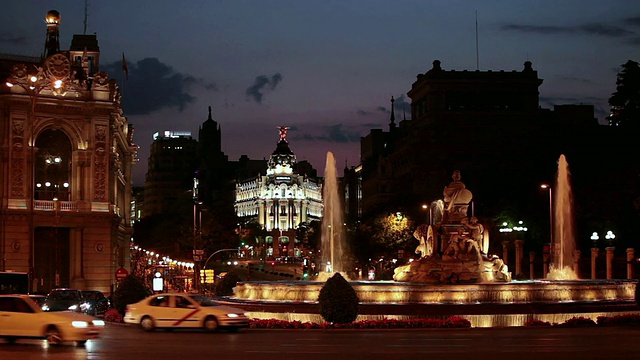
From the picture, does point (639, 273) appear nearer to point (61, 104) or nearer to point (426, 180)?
point (61, 104)

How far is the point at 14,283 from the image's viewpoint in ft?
166

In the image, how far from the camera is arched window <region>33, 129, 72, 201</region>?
230ft

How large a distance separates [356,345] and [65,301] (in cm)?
2134

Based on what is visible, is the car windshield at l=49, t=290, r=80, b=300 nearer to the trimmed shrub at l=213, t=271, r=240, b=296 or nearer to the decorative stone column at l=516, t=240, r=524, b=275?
the trimmed shrub at l=213, t=271, r=240, b=296

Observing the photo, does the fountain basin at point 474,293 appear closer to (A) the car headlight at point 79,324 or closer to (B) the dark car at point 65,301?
(B) the dark car at point 65,301

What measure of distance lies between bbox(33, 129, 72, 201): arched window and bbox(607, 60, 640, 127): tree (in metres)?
46.9

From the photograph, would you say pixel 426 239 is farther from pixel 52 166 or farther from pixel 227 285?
pixel 52 166

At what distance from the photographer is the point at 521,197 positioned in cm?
9219

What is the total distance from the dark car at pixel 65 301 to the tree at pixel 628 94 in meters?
56.9

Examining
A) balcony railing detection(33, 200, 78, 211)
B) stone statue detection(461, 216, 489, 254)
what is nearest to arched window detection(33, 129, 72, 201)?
balcony railing detection(33, 200, 78, 211)

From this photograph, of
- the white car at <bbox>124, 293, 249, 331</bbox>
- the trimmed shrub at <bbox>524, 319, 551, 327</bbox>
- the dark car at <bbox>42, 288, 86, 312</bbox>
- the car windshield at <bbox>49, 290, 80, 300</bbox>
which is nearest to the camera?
the white car at <bbox>124, 293, 249, 331</bbox>

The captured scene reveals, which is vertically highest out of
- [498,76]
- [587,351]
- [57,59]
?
[498,76]

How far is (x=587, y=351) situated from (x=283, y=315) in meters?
16.2

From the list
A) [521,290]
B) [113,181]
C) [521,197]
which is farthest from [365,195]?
[521,290]
